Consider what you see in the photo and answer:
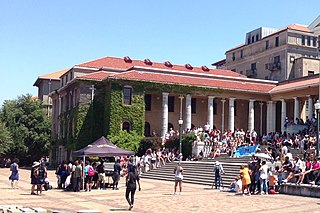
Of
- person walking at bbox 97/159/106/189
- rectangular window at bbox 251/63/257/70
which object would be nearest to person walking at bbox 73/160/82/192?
person walking at bbox 97/159/106/189

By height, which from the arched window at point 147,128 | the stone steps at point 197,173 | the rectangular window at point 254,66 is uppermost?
the rectangular window at point 254,66

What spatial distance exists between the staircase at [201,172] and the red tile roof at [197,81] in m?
12.9

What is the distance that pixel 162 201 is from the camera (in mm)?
20391

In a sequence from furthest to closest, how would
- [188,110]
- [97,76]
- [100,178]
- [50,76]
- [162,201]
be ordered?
[50,76]
[188,110]
[97,76]
[100,178]
[162,201]

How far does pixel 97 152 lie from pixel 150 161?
1247cm

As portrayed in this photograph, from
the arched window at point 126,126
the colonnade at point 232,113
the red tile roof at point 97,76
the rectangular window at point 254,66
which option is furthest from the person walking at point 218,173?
the rectangular window at point 254,66

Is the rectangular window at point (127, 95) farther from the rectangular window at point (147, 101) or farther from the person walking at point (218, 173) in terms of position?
the person walking at point (218, 173)

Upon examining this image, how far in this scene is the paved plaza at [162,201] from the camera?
18.0 meters

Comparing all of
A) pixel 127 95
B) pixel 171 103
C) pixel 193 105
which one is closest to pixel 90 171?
pixel 127 95

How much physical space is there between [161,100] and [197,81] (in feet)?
15.5

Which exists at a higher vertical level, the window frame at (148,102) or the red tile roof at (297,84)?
the red tile roof at (297,84)

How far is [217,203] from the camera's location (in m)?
19.9

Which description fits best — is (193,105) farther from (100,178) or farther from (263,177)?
(263,177)

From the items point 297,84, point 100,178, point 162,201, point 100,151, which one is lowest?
point 162,201
